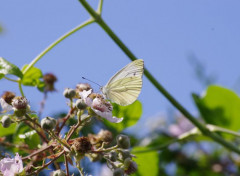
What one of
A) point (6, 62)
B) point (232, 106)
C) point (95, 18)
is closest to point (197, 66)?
point (232, 106)

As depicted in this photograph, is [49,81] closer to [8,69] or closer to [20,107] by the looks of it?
[8,69]

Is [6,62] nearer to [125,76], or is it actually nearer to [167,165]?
[125,76]

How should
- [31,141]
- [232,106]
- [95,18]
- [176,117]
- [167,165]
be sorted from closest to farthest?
[31,141]
[95,18]
[232,106]
[167,165]
[176,117]

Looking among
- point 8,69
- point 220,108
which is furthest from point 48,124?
point 220,108

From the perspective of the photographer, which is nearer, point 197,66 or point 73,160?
point 73,160

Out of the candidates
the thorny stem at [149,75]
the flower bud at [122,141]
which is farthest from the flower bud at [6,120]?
the thorny stem at [149,75]

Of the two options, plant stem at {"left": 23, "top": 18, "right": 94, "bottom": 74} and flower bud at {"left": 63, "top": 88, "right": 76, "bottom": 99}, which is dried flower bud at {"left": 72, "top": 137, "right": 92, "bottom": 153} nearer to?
flower bud at {"left": 63, "top": 88, "right": 76, "bottom": 99}

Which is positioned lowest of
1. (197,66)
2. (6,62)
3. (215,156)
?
(215,156)
